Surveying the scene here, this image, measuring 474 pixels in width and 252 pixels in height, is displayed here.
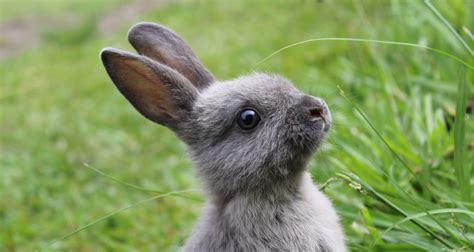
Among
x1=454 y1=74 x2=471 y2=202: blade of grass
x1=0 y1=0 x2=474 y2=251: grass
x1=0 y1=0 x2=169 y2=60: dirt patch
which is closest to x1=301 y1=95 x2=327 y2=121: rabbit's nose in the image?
x1=0 y1=0 x2=474 y2=251: grass

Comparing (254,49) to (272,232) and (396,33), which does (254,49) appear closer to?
(396,33)

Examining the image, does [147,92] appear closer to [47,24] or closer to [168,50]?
[168,50]

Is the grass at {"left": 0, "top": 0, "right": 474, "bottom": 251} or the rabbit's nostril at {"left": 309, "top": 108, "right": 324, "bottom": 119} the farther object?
the grass at {"left": 0, "top": 0, "right": 474, "bottom": 251}

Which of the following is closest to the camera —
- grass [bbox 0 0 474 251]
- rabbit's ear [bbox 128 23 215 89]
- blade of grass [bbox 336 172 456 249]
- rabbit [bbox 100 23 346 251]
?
blade of grass [bbox 336 172 456 249]

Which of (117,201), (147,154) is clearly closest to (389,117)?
(117,201)

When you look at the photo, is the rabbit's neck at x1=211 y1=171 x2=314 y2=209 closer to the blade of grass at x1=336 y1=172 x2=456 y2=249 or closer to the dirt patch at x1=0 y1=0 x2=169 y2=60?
the blade of grass at x1=336 y1=172 x2=456 y2=249

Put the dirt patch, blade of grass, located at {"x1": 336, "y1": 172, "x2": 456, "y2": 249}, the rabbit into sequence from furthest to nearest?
the dirt patch, the rabbit, blade of grass, located at {"x1": 336, "y1": 172, "x2": 456, "y2": 249}

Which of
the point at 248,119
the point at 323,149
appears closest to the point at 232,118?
the point at 248,119
